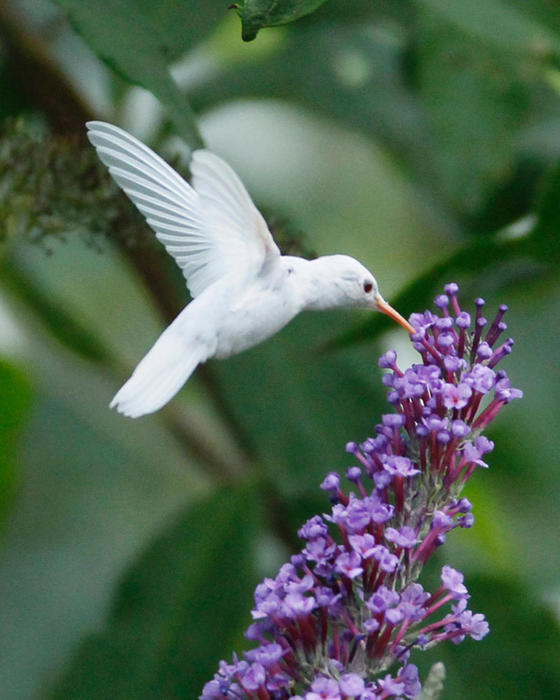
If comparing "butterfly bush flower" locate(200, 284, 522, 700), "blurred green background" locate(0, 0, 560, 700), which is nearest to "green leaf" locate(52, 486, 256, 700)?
"blurred green background" locate(0, 0, 560, 700)

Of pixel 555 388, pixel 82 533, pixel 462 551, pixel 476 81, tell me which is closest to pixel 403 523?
pixel 476 81

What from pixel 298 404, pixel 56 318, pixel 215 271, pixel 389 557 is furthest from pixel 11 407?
pixel 389 557

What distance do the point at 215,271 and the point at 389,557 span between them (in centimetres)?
26

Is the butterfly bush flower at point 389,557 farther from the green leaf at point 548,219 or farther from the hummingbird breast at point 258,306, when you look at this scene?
the green leaf at point 548,219

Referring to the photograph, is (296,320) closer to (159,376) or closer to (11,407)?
(11,407)

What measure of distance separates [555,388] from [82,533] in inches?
39.1

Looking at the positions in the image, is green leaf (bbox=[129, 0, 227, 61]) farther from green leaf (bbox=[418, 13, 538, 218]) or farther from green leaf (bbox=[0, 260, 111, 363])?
green leaf (bbox=[0, 260, 111, 363])

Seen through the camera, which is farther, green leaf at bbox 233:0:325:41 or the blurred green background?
the blurred green background

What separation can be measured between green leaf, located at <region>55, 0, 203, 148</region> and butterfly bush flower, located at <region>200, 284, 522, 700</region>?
28cm

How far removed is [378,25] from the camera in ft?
5.35

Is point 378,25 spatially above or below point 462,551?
above

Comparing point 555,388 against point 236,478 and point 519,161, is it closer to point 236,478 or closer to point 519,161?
point 519,161

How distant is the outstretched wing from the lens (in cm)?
82

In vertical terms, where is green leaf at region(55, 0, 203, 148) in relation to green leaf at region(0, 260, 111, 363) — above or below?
below
